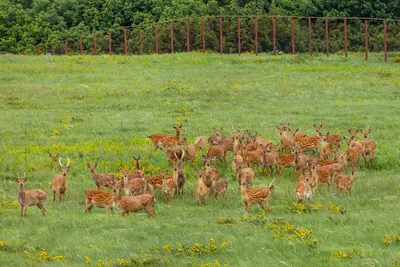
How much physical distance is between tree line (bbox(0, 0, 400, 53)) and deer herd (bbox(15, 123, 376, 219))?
36629 mm

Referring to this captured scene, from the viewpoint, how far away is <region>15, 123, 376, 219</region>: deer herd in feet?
68.0

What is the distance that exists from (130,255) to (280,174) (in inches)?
358

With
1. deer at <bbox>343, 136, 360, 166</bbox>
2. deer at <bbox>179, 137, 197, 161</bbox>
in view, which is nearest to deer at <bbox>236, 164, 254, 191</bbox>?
deer at <bbox>179, 137, 197, 161</bbox>

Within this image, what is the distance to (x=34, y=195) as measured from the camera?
20.5m

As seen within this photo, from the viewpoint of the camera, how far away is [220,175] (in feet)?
84.4

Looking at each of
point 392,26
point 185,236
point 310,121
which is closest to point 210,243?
point 185,236

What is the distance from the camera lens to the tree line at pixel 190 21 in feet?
219

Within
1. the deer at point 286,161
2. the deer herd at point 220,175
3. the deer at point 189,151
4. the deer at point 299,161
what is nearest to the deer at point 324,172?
the deer herd at point 220,175

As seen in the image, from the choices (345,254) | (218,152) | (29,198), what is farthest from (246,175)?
(345,254)

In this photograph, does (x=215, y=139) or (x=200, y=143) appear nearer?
(x=200, y=143)

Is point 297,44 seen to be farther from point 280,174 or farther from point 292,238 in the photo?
point 292,238

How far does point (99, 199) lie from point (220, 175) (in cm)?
557

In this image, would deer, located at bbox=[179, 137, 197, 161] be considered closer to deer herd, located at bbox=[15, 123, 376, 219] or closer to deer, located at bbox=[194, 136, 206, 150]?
deer herd, located at bbox=[15, 123, 376, 219]

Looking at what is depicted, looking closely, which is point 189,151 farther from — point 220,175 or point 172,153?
point 220,175
